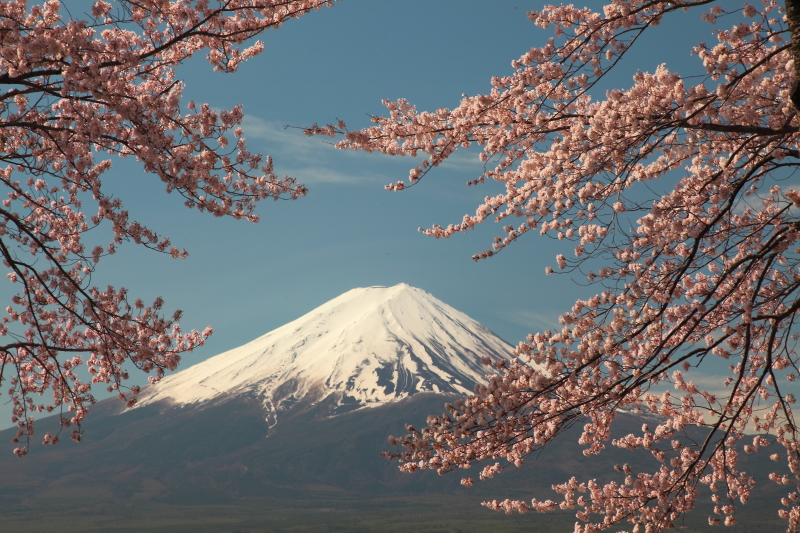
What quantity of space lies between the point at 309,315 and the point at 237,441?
202 feet

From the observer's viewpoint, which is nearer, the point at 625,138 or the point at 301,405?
the point at 625,138

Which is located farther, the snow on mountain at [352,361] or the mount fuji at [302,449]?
the snow on mountain at [352,361]

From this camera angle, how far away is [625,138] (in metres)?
5.08

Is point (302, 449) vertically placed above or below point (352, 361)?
below

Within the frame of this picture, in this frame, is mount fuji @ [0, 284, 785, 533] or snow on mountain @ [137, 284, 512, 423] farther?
snow on mountain @ [137, 284, 512, 423]

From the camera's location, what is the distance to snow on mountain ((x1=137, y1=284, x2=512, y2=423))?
477 feet

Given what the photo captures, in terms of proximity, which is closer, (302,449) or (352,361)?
(302,449)

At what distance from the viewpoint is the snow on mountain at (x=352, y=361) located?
477ft

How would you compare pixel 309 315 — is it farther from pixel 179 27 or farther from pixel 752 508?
pixel 179 27

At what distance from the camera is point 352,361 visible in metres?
156

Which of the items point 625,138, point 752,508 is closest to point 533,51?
point 625,138

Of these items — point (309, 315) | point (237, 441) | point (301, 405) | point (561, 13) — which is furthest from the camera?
point (309, 315)

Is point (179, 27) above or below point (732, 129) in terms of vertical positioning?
above

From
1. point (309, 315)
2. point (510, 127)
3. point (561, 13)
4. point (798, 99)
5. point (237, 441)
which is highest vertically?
point (309, 315)
